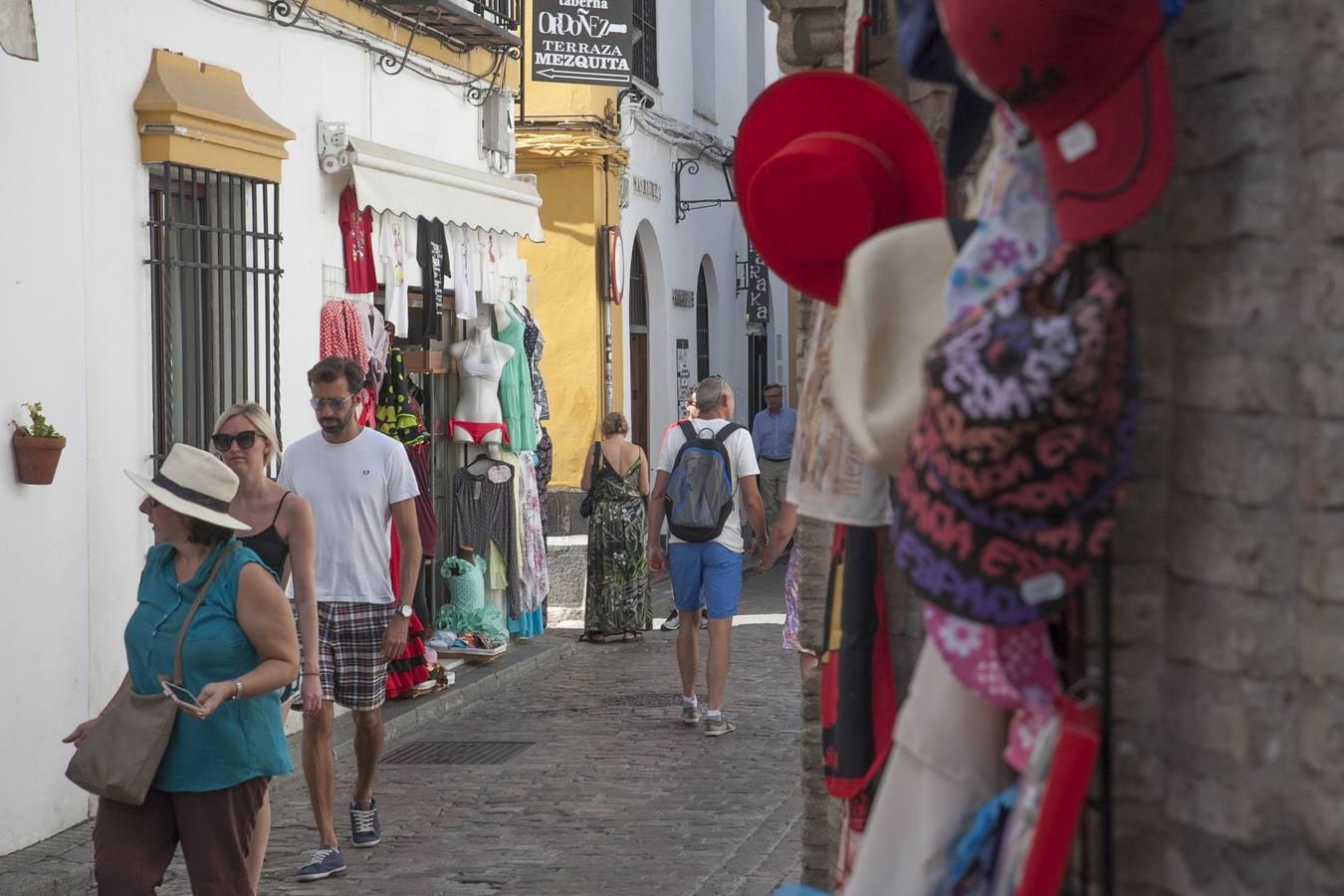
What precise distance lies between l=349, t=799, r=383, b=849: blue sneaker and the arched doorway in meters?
13.1

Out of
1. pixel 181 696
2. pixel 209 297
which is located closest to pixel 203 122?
pixel 209 297

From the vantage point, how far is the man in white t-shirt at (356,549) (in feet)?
25.2

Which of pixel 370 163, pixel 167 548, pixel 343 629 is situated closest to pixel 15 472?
pixel 343 629

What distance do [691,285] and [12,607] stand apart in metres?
16.2

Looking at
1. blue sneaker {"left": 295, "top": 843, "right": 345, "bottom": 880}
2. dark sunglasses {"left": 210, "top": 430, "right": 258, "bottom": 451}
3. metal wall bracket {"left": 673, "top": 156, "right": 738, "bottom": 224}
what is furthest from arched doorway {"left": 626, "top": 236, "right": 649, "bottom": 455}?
dark sunglasses {"left": 210, "top": 430, "right": 258, "bottom": 451}

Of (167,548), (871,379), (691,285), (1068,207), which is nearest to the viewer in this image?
(1068,207)

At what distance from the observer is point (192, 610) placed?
515 cm

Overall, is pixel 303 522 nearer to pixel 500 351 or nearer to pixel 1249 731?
pixel 1249 731

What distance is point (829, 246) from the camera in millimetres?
2668

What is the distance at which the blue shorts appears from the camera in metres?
10.5

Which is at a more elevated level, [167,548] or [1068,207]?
[1068,207]

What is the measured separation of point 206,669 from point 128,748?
309 millimetres

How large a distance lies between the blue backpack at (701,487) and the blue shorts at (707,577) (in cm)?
10

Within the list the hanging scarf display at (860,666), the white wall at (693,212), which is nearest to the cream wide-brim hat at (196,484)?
the hanging scarf display at (860,666)
